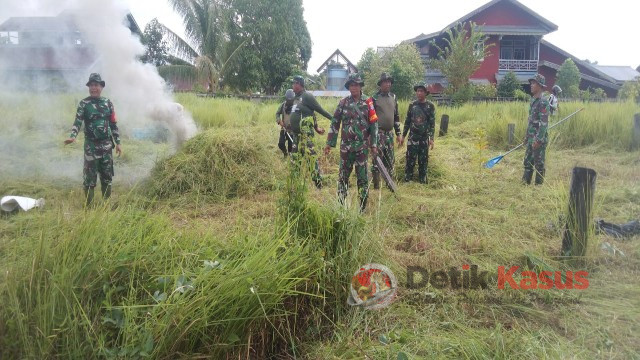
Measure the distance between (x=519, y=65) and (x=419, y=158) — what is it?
20.9 m

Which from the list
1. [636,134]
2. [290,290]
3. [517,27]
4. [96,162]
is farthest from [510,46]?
[290,290]

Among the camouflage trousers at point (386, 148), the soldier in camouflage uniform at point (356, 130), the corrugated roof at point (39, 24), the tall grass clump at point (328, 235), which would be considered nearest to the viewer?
the tall grass clump at point (328, 235)

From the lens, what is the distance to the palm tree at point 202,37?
1924 centimetres

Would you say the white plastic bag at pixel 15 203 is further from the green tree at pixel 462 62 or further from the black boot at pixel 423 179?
the green tree at pixel 462 62

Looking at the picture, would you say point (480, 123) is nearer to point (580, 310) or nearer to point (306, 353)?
point (580, 310)

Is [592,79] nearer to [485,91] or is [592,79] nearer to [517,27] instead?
[517,27]

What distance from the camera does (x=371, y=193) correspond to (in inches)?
234

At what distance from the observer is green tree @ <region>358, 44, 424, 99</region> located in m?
17.4

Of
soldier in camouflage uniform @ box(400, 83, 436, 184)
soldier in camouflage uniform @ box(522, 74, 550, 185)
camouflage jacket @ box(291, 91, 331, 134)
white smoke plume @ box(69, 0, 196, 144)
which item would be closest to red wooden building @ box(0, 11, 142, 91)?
white smoke plume @ box(69, 0, 196, 144)

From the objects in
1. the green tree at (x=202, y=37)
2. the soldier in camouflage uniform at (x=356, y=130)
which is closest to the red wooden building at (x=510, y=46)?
the green tree at (x=202, y=37)

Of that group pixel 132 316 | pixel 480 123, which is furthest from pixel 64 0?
pixel 480 123

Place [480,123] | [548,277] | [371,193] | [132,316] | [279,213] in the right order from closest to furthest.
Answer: [132,316] < [279,213] < [548,277] < [371,193] < [480,123]

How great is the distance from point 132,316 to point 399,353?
4.50 feet

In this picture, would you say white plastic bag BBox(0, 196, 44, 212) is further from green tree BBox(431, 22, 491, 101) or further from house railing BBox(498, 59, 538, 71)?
house railing BBox(498, 59, 538, 71)
